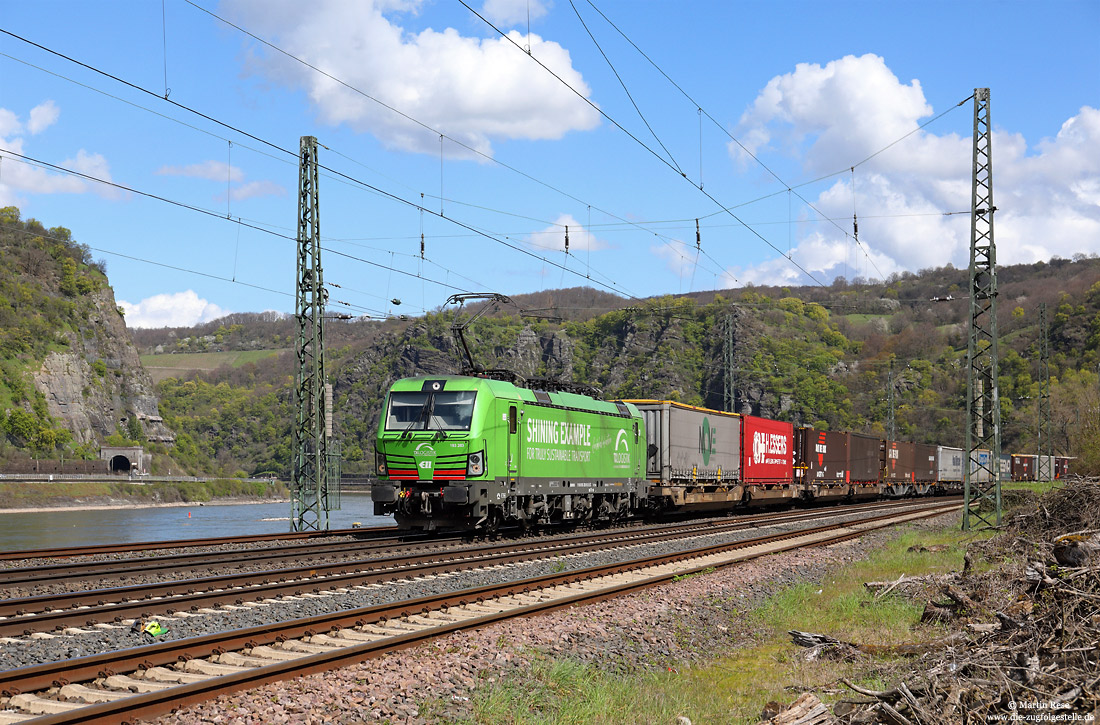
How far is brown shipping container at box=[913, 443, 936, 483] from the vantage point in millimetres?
65312

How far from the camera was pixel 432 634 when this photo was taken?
35.4 ft

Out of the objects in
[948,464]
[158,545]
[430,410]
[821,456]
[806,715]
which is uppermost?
[430,410]

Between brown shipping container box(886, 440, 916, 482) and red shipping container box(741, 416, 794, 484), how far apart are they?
16.5 m

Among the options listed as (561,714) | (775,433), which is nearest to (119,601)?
(561,714)

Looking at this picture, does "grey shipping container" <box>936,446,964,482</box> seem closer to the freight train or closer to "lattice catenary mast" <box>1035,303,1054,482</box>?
"lattice catenary mast" <box>1035,303,1054,482</box>

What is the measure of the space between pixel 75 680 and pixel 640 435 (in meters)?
25.0

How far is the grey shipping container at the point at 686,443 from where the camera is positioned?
33562 mm

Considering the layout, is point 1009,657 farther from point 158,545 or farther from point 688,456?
point 688,456

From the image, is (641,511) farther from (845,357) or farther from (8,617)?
(845,357)

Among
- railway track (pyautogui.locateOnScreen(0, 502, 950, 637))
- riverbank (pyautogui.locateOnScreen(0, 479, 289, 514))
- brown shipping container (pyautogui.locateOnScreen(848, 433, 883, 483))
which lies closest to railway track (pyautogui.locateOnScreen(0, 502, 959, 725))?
railway track (pyautogui.locateOnScreen(0, 502, 950, 637))

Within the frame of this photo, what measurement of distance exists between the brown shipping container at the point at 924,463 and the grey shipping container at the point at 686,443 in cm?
3177

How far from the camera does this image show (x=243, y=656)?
9727 millimetres

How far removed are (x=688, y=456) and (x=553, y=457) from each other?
32.8 ft

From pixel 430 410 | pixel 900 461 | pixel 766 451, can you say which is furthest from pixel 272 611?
pixel 900 461
